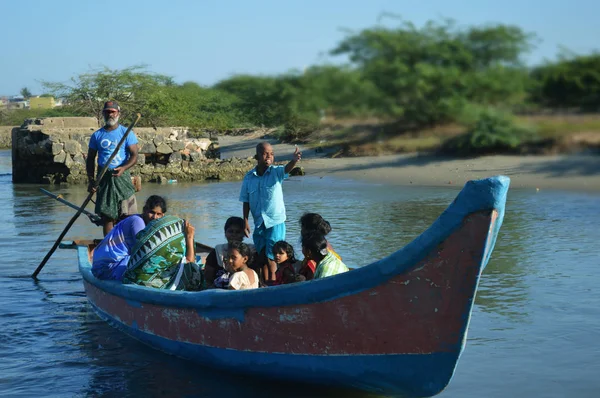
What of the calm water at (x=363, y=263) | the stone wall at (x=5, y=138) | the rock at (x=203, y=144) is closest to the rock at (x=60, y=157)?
the rock at (x=203, y=144)

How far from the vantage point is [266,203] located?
19.7ft

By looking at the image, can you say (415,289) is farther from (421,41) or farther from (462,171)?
(462,171)

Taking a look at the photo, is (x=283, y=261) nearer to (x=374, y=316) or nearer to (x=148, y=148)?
(x=374, y=316)

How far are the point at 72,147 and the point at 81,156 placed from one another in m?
0.27

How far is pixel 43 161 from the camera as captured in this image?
18.7m

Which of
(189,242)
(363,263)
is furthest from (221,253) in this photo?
(363,263)

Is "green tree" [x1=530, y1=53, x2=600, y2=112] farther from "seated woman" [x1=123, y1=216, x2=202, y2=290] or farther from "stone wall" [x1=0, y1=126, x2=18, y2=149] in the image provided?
"stone wall" [x1=0, y1=126, x2=18, y2=149]

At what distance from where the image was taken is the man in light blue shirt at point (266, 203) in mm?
5914

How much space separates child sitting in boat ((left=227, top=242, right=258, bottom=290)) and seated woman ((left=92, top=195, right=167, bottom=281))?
2.12 ft

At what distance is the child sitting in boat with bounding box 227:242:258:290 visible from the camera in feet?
16.5

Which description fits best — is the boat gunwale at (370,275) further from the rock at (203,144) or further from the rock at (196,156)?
the rock at (203,144)

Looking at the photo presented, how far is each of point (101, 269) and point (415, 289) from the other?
2889 mm

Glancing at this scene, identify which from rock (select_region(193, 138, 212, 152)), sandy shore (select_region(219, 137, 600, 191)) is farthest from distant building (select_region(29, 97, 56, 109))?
sandy shore (select_region(219, 137, 600, 191))

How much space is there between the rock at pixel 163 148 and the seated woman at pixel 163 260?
13891mm
